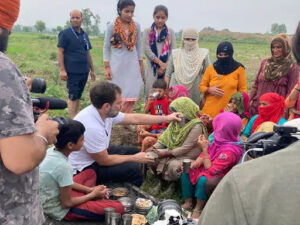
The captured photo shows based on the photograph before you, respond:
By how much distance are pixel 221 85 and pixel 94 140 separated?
2.11 metres

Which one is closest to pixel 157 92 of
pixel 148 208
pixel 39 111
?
pixel 148 208

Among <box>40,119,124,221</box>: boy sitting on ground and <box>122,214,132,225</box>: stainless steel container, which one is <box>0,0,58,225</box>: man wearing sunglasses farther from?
<box>122,214,132,225</box>: stainless steel container

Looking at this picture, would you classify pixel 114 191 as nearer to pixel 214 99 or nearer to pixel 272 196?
pixel 214 99

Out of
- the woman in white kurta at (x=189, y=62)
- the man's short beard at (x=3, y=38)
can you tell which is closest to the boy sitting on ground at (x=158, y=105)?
→ the woman in white kurta at (x=189, y=62)

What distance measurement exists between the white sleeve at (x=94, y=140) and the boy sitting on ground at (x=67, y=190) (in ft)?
1.25

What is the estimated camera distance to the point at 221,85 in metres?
4.72

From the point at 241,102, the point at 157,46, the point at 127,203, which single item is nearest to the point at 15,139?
the point at 127,203

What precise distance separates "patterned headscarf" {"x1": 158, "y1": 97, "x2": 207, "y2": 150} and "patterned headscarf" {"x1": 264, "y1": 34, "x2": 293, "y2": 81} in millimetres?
1170

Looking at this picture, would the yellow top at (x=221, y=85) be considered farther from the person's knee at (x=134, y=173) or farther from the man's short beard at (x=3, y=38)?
the man's short beard at (x=3, y=38)

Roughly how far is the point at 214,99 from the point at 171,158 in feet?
4.18

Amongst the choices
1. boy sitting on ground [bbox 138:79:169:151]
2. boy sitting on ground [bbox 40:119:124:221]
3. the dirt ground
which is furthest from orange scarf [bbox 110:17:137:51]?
boy sitting on ground [bbox 40:119:124:221]

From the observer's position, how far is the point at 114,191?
12.0 feet

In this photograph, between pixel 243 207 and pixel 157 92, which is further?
pixel 157 92

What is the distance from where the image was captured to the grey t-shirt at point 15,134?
4.34 ft
